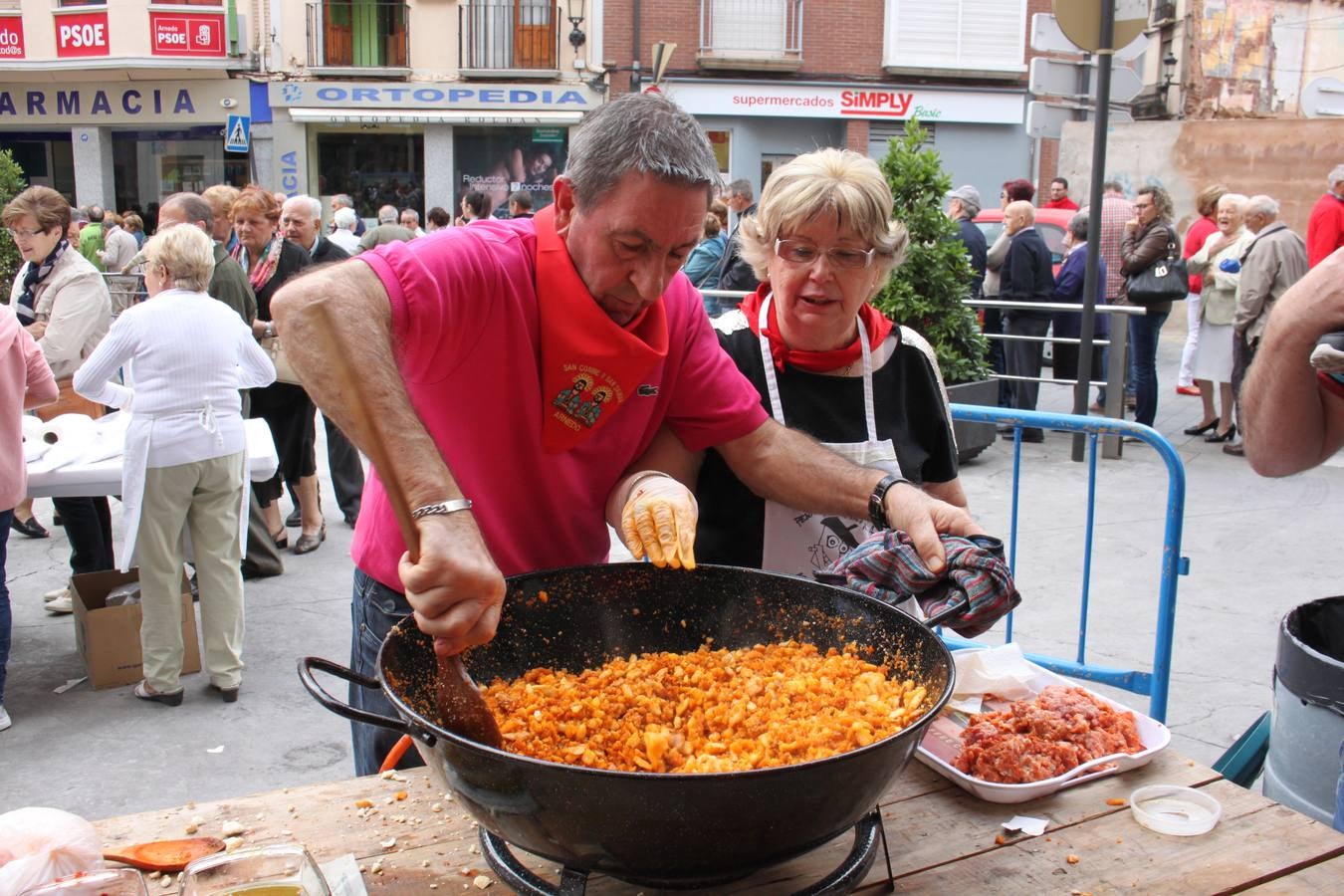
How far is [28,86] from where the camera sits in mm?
21234

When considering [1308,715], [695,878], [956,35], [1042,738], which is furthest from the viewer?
[956,35]

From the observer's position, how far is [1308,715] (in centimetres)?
229

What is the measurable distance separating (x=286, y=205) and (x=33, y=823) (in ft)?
19.0

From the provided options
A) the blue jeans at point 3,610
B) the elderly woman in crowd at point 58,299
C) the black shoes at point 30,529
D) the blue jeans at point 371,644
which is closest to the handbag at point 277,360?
the elderly woman in crowd at point 58,299

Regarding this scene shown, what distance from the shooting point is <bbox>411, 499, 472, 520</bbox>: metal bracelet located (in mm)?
1349

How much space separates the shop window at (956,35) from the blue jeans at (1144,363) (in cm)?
1405

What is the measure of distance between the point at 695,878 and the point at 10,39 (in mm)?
24446

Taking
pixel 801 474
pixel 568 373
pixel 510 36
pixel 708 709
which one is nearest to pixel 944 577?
pixel 801 474

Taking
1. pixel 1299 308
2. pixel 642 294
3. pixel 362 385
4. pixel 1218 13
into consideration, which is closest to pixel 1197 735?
pixel 1299 308

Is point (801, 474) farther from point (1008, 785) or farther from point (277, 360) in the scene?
point (277, 360)

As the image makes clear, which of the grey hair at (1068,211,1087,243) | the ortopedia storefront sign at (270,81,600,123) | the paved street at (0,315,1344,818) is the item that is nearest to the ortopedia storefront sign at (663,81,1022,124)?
the ortopedia storefront sign at (270,81,600,123)

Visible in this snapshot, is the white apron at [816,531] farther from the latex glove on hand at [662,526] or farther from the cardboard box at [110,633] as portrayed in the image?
the cardboard box at [110,633]

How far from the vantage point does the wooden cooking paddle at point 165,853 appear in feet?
4.59

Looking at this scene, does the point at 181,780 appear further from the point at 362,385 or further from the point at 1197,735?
the point at 1197,735
